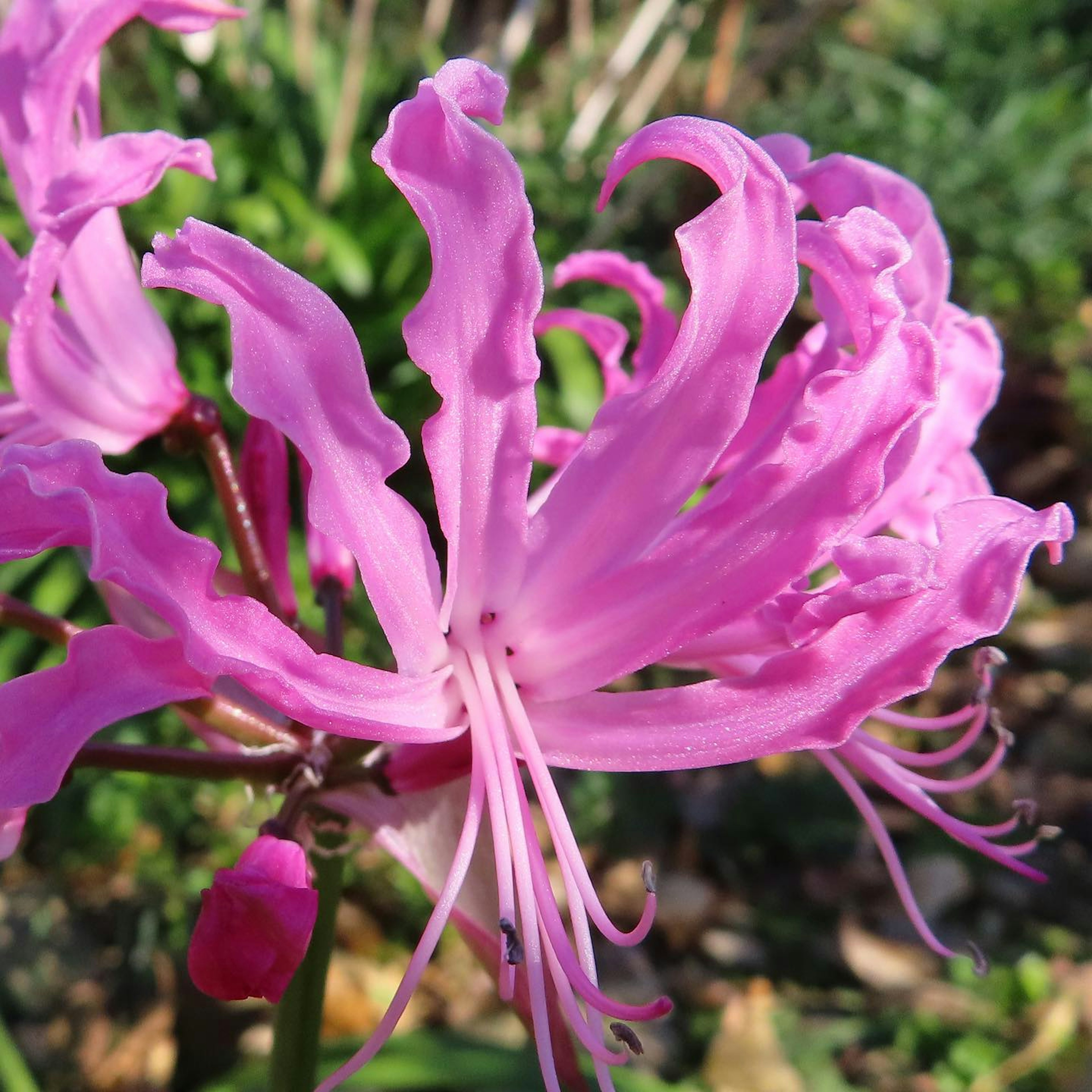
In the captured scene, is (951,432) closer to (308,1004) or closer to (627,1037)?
(627,1037)

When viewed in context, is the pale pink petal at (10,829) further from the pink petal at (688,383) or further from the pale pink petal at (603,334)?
the pale pink petal at (603,334)

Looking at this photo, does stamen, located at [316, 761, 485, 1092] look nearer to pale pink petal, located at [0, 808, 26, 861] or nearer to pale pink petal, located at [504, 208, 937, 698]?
pale pink petal, located at [504, 208, 937, 698]

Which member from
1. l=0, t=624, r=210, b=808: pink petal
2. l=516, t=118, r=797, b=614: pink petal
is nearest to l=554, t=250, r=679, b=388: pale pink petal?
l=516, t=118, r=797, b=614: pink petal

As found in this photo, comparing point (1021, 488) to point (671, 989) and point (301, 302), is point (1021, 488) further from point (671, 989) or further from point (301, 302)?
point (301, 302)

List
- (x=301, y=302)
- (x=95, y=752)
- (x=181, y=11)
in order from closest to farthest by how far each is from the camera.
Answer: (x=301, y=302) < (x=95, y=752) < (x=181, y=11)

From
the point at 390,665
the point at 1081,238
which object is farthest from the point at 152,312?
the point at 1081,238

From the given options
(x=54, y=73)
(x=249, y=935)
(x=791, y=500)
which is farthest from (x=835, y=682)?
(x=54, y=73)
